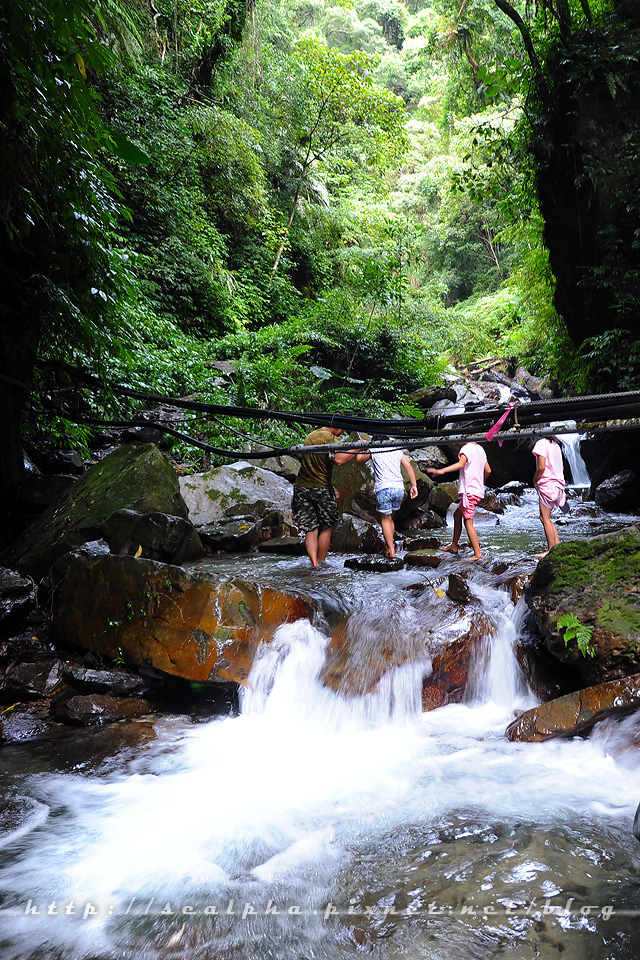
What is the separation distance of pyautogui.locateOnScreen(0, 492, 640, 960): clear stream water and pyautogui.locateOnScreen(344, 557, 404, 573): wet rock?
1.86 m

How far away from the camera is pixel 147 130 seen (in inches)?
602

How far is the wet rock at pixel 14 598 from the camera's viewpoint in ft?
17.9

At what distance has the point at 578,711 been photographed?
420 cm

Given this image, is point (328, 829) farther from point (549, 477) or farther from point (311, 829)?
point (549, 477)

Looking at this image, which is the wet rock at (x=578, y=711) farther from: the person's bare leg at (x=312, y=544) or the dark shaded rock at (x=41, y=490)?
the dark shaded rock at (x=41, y=490)

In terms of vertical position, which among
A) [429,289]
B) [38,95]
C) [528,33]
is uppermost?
[429,289]

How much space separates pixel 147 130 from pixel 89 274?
12948 millimetres

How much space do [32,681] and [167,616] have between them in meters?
1.31

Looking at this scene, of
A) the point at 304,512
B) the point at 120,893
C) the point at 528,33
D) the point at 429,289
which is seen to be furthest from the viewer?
the point at 429,289

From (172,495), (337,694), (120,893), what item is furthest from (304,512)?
(120,893)

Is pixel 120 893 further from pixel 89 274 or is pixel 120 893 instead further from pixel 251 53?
pixel 251 53

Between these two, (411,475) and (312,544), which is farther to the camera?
(411,475)

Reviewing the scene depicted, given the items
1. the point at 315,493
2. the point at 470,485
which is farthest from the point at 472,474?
the point at 315,493

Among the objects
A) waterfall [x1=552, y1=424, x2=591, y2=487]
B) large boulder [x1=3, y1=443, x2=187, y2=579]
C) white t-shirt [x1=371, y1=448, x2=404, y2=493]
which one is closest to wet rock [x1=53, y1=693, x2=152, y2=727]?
large boulder [x1=3, y1=443, x2=187, y2=579]
